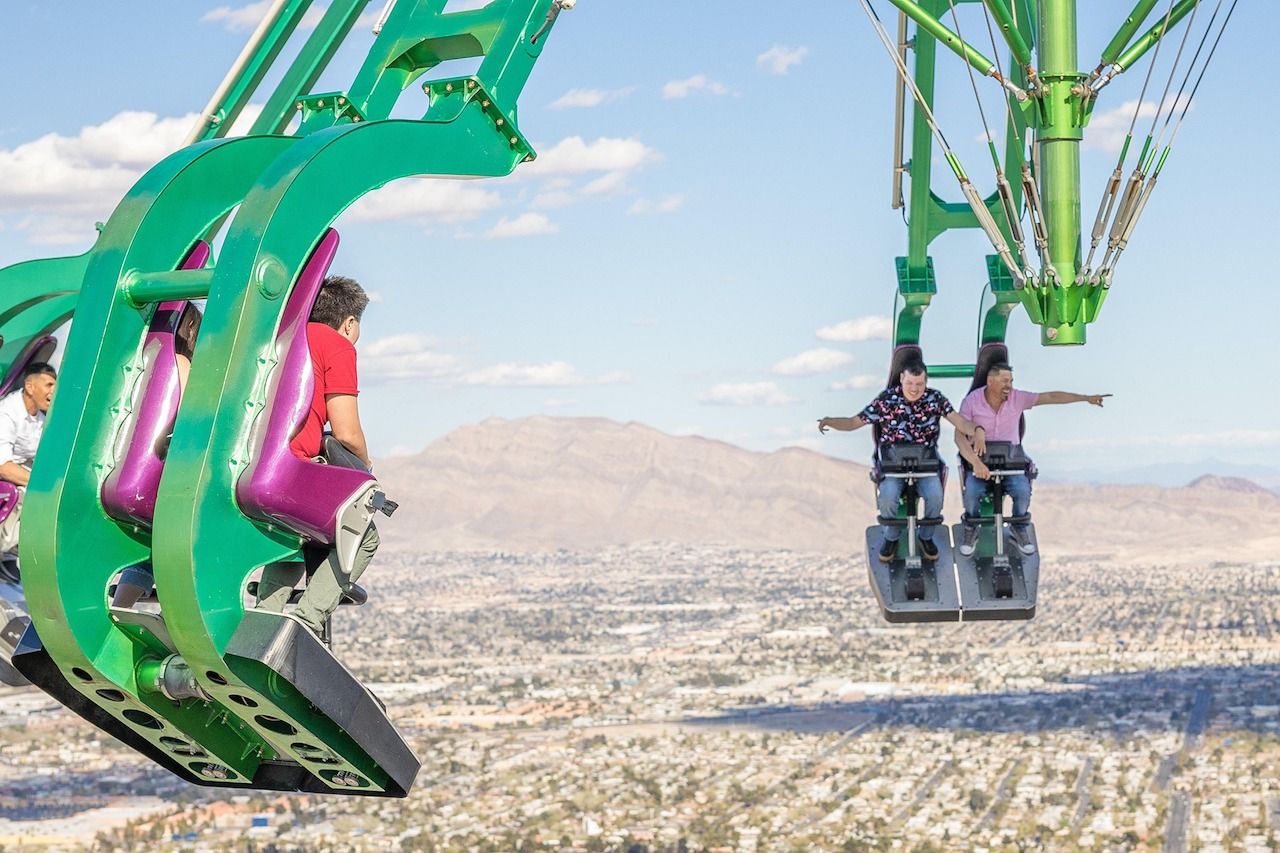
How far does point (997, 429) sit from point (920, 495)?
0.81 m

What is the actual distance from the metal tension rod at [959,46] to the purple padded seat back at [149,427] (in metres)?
5.88

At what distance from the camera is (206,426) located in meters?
7.83

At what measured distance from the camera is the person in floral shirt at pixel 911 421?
15867 millimetres

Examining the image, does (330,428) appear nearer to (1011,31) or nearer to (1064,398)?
(1011,31)

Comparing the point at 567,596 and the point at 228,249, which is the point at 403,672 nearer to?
the point at 567,596

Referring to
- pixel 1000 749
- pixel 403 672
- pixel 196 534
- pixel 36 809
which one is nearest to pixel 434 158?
pixel 196 534

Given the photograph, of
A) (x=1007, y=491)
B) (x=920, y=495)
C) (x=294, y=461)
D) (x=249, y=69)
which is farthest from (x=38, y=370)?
(x=1007, y=491)

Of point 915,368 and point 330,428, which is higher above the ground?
point 915,368

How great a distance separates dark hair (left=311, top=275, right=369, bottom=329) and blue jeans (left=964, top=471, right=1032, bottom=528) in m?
8.42

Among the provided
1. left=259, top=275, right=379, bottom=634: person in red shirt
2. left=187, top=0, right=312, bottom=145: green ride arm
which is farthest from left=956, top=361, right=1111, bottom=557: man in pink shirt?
left=259, top=275, right=379, bottom=634: person in red shirt

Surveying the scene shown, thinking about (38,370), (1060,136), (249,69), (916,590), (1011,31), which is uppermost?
(1011,31)

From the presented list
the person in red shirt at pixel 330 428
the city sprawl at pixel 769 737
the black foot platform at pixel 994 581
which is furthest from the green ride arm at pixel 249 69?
the city sprawl at pixel 769 737

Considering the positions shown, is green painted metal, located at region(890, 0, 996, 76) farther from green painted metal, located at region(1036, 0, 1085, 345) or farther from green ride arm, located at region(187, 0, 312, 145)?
green ride arm, located at region(187, 0, 312, 145)

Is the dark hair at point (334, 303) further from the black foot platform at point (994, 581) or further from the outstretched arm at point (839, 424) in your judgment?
the black foot platform at point (994, 581)
